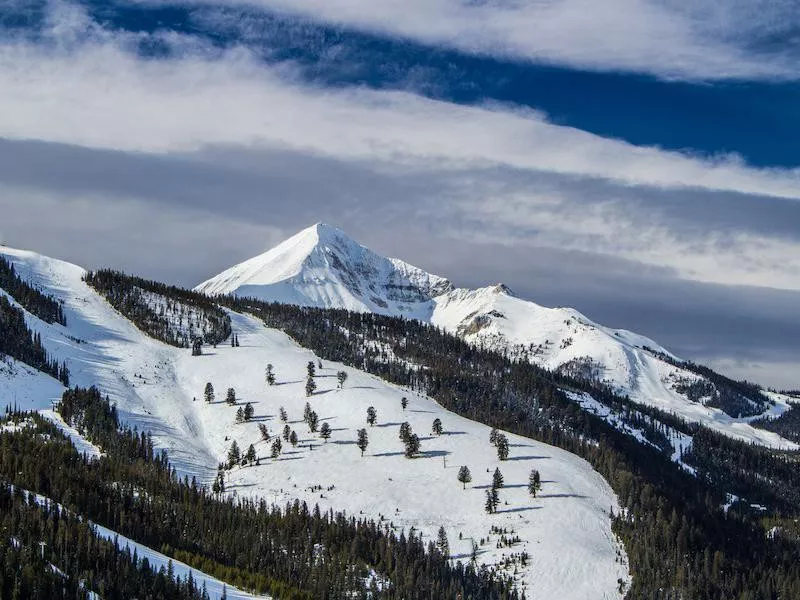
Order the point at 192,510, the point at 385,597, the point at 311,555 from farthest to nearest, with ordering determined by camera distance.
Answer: the point at 192,510 → the point at 311,555 → the point at 385,597

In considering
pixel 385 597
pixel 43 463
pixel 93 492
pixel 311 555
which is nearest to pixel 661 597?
pixel 385 597

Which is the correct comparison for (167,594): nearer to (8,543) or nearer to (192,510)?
(8,543)

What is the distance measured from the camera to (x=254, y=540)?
17688cm

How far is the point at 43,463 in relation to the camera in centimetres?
17875

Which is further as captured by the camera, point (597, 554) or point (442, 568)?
point (597, 554)

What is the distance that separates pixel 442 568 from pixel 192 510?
58.7 meters

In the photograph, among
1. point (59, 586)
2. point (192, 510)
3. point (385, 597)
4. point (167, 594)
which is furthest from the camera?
point (192, 510)

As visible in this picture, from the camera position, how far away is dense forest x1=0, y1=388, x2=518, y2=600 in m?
162

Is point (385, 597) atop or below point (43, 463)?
below

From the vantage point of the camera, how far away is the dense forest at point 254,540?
530 feet

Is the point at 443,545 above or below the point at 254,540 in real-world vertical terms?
below

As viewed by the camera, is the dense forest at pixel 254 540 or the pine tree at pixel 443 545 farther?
the pine tree at pixel 443 545

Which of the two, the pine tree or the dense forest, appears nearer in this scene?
the dense forest

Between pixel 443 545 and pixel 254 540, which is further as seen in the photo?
pixel 443 545
